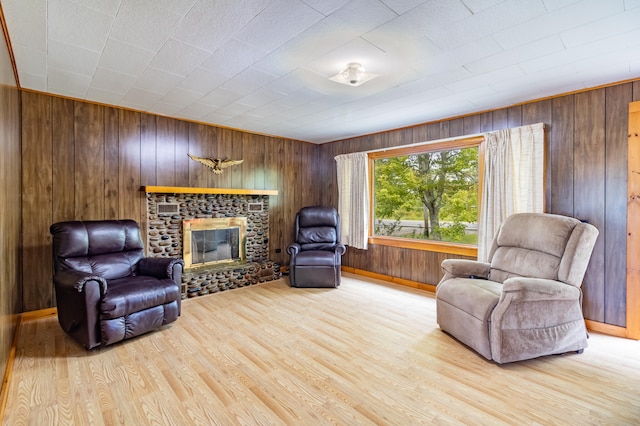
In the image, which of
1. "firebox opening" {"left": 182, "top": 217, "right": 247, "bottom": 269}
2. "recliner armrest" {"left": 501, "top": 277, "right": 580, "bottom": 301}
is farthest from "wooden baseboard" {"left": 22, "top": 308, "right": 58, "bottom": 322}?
"recliner armrest" {"left": 501, "top": 277, "right": 580, "bottom": 301}

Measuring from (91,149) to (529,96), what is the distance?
4.98 meters

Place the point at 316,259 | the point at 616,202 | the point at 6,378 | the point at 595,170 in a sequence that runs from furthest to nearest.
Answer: the point at 316,259 < the point at 595,170 < the point at 616,202 < the point at 6,378

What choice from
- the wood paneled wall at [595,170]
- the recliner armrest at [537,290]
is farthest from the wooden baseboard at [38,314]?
the wood paneled wall at [595,170]

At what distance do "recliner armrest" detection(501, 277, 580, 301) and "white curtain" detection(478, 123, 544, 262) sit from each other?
1.16m

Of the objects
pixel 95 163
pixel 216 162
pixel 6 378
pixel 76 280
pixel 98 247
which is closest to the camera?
pixel 6 378

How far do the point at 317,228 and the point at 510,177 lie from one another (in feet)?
9.37

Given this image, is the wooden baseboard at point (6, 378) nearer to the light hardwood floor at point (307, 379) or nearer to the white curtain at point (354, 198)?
the light hardwood floor at point (307, 379)

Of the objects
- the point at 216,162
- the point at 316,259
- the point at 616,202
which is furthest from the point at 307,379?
the point at 216,162

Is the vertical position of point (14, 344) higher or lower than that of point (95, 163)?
lower

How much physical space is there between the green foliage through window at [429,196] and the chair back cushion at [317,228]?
0.75 meters

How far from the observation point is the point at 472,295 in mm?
2621

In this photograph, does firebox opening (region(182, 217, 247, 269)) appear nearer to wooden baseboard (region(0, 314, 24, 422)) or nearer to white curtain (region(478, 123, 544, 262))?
wooden baseboard (region(0, 314, 24, 422))

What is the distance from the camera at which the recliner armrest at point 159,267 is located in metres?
3.18

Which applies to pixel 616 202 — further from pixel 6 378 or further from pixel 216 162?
pixel 6 378
